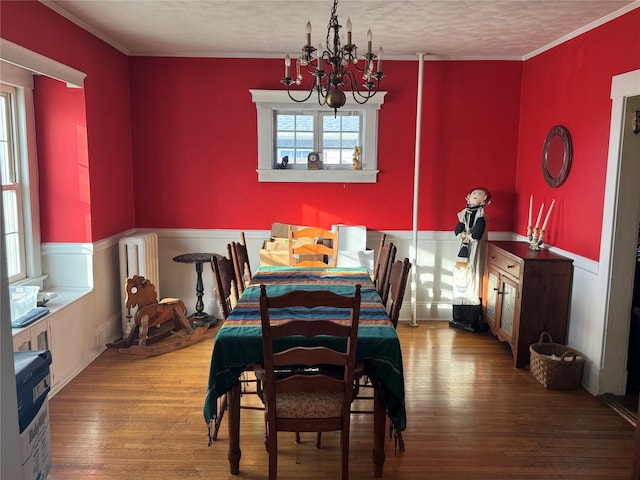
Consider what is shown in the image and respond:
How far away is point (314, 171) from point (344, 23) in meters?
1.54

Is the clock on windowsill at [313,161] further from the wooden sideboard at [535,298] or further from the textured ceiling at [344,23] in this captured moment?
the wooden sideboard at [535,298]

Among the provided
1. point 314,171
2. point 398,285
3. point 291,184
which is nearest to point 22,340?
point 398,285

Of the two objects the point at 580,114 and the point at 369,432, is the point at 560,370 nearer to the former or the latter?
the point at 369,432

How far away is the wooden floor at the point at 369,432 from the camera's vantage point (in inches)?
103

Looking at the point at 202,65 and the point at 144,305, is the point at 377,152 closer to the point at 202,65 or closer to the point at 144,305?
the point at 202,65

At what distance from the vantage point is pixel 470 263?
15.6 feet

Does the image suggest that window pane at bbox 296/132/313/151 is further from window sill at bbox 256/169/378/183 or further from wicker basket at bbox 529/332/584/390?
wicker basket at bbox 529/332/584/390

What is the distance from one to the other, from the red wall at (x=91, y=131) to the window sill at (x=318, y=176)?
1324 millimetres

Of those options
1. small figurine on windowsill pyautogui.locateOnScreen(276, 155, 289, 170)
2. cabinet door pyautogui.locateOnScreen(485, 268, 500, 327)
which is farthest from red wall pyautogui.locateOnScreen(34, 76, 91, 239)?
cabinet door pyautogui.locateOnScreen(485, 268, 500, 327)

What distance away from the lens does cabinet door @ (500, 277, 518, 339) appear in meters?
3.98

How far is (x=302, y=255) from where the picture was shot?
4625 millimetres

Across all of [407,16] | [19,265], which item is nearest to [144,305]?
[19,265]

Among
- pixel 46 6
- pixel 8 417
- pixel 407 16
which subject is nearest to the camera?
pixel 8 417

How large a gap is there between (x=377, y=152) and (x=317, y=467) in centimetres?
315
